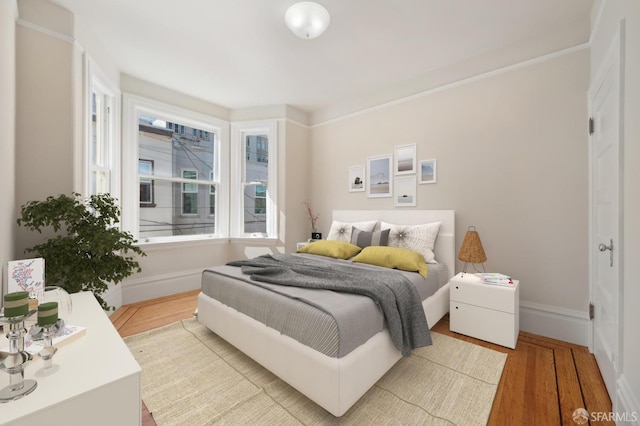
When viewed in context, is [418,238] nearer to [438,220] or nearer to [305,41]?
[438,220]

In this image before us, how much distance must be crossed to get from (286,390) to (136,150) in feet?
11.2

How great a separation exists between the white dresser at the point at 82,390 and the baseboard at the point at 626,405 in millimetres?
2106

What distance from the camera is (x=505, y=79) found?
2.78m

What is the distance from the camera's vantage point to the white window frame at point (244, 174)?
434 centimetres

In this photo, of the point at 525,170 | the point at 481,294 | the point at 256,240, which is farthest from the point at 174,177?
the point at 525,170

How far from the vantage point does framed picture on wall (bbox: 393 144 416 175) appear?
3.43 metres

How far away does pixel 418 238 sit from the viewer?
3.04m

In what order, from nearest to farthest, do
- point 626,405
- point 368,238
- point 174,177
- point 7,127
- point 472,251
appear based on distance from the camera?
1. point 626,405
2. point 7,127
3. point 472,251
4. point 368,238
5. point 174,177

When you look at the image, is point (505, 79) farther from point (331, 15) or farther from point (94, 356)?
point (94, 356)

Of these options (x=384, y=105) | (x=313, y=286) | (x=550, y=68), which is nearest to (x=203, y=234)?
(x=313, y=286)

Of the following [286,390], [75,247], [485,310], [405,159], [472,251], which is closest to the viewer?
[286,390]

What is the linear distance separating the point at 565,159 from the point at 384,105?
6.80 ft

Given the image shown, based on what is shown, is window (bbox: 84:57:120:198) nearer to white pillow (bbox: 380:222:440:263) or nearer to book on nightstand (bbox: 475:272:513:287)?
white pillow (bbox: 380:222:440:263)

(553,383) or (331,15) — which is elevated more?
(331,15)
